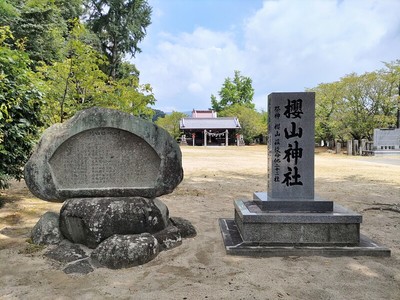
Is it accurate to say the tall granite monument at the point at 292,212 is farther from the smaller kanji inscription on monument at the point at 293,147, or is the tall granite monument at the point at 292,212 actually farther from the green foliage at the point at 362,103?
the green foliage at the point at 362,103

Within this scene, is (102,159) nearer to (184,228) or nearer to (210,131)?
(184,228)

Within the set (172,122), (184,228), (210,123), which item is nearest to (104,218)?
(184,228)

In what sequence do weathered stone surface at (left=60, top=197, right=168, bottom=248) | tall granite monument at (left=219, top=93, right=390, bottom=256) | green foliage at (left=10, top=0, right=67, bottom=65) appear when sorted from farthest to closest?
green foliage at (left=10, top=0, right=67, bottom=65) < tall granite monument at (left=219, top=93, right=390, bottom=256) < weathered stone surface at (left=60, top=197, right=168, bottom=248)

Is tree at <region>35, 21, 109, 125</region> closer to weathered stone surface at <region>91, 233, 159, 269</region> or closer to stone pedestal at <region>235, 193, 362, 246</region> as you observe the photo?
weathered stone surface at <region>91, 233, 159, 269</region>

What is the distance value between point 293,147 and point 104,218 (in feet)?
9.61

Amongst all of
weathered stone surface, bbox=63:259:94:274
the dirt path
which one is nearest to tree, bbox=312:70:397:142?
the dirt path

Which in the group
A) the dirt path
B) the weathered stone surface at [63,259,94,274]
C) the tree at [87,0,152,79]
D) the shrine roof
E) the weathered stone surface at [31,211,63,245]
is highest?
the tree at [87,0,152,79]

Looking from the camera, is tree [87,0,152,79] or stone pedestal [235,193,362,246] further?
tree [87,0,152,79]

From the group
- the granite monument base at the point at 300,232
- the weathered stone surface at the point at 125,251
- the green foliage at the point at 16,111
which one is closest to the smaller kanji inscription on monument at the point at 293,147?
the granite monument base at the point at 300,232

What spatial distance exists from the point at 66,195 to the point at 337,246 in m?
3.72

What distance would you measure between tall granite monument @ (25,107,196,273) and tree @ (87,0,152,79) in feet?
74.4

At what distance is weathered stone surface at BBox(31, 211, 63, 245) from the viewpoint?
4094 millimetres

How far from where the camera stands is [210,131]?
42688mm

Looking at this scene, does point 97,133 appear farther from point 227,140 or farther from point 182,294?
point 227,140
